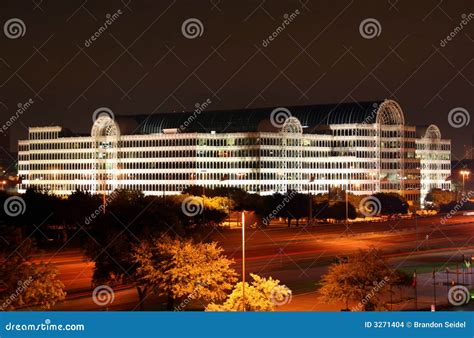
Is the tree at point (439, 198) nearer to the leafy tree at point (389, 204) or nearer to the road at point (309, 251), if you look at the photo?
the leafy tree at point (389, 204)

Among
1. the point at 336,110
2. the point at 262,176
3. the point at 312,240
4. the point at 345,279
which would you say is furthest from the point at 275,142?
the point at 345,279

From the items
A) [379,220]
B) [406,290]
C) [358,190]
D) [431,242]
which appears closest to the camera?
[406,290]

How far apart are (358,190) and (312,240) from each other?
70.9 metres

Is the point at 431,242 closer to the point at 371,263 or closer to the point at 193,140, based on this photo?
the point at 371,263

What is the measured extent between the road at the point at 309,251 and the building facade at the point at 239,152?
3335cm

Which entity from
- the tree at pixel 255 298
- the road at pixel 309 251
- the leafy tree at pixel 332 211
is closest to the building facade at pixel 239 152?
the leafy tree at pixel 332 211

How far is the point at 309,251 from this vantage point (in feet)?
222

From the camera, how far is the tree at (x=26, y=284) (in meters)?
31.8

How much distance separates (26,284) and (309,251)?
3797 cm

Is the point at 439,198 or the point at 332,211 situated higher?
the point at 439,198

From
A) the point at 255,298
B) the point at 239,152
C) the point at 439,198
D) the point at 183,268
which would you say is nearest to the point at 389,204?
the point at 239,152

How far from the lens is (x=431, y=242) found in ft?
259

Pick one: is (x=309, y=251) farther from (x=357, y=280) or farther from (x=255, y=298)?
(x=255, y=298)

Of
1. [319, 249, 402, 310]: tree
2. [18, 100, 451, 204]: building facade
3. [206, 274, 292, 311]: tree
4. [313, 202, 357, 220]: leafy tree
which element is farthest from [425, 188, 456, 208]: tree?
[206, 274, 292, 311]: tree
